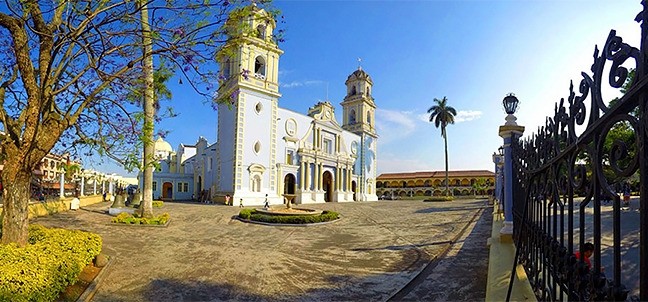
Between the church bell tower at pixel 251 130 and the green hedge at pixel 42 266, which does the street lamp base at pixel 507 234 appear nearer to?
the green hedge at pixel 42 266

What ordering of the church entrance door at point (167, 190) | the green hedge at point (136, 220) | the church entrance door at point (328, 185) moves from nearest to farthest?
1. the green hedge at point (136, 220)
2. the church entrance door at point (328, 185)
3. the church entrance door at point (167, 190)

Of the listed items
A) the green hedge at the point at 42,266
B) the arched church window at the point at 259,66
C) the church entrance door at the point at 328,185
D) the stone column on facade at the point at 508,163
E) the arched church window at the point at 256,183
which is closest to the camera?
the green hedge at the point at 42,266

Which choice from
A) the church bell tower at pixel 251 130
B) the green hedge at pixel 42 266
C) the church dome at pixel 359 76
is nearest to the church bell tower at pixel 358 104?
the church dome at pixel 359 76

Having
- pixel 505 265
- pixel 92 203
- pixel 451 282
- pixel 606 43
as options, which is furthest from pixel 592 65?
pixel 92 203

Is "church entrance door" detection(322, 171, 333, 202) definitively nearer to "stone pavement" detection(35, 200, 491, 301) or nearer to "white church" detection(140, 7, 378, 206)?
"white church" detection(140, 7, 378, 206)

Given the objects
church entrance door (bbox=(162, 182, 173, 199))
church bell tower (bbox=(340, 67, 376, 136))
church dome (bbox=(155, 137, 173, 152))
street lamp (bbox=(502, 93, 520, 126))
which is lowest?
church entrance door (bbox=(162, 182, 173, 199))

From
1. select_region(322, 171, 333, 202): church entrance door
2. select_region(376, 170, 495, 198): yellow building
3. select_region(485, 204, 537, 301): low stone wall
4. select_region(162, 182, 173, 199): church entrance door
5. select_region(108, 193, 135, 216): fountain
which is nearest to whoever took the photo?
select_region(485, 204, 537, 301): low stone wall

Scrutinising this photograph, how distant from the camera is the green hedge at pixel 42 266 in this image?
424 centimetres

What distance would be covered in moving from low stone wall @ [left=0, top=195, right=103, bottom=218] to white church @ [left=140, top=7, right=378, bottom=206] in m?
8.40

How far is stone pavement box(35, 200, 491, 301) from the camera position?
227 inches

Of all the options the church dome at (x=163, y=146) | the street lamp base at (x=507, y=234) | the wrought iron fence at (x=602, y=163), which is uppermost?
the church dome at (x=163, y=146)

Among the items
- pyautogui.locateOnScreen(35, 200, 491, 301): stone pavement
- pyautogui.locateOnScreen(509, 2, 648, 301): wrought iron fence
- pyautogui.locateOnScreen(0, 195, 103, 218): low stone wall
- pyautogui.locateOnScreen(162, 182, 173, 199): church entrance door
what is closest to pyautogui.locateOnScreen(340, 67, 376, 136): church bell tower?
pyautogui.locateOnScreen(162, 182, 173, 199): church entrance door

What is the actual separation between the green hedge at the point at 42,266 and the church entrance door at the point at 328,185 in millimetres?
31010

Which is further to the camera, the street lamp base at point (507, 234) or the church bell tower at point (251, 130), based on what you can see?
the church bell tower at point (251, 130)
